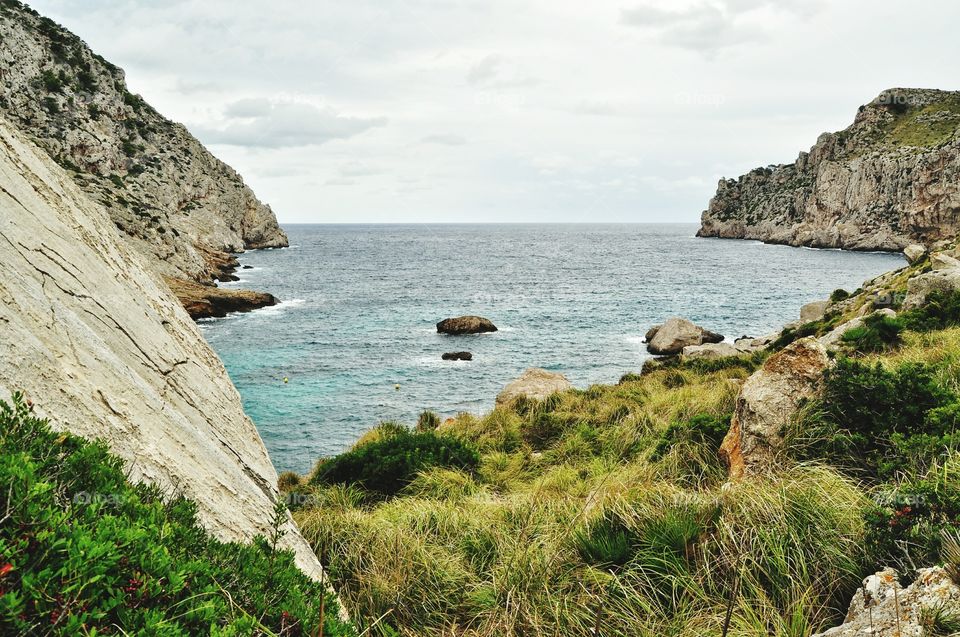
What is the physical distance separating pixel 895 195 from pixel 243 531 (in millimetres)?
149998

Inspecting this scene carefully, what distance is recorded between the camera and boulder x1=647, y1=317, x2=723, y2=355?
A: 41781 mm

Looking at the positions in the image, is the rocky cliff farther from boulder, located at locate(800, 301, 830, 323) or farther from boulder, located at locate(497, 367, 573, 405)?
boulder, located at locate(800, 301, 830, 323)

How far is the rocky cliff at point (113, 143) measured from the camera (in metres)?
60.0

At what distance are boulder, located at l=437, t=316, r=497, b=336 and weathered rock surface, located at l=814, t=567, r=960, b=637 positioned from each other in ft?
145

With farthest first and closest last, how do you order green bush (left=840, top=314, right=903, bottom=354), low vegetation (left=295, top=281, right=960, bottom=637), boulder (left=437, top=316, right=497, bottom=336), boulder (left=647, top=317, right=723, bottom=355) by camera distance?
boulder (left=437, top=316, right=497, bottom=336) < boulder (left=647, top=317, right=723, bottom=355) < green bush (left=840, top=314, right=903, bottom=354) < low vegetation (left=295, top=281, right=960, bottom=637)

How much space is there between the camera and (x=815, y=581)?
437 cm

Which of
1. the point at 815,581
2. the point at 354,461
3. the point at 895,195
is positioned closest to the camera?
the point at 815,581

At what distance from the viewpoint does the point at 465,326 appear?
158ft

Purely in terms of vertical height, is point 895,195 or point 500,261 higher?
point 895,195

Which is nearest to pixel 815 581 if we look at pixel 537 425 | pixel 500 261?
pixel 537 425

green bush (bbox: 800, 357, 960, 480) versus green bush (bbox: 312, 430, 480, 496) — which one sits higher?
green bush (bbox: 800, 357, 960, 480)

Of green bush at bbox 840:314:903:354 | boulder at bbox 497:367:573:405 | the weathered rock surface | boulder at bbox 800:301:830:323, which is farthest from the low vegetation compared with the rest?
boulder at bbox 800:301:830:323

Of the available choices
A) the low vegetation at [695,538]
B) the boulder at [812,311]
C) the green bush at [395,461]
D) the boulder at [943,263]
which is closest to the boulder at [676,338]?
the boulder at [812,311]

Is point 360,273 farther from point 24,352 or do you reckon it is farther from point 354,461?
A: point 24,352
